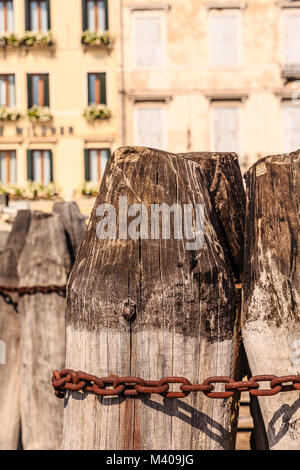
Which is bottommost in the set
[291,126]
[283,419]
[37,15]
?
[283,419]

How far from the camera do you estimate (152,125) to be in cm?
2341

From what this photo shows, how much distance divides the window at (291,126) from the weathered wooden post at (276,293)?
22406mm

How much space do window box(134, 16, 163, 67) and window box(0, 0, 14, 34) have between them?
15.4 ft

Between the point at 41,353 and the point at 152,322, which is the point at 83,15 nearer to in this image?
the point at 41,353

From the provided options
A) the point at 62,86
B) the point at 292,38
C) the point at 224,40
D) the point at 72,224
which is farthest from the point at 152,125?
the point at 72,224

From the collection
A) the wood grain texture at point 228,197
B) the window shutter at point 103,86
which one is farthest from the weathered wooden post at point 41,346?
the window shutter at point 103,86

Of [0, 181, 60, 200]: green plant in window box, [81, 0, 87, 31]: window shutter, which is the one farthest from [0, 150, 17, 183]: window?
[81, 0, 87, 31]: window shutter

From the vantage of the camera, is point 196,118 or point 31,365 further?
point 196,118

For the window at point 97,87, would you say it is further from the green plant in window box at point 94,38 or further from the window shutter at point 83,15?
the window shutter at point 83,15

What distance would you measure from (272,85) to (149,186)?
74.4 feet

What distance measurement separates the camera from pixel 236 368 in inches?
65.9

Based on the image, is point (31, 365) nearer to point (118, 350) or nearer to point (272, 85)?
point (118, 350)

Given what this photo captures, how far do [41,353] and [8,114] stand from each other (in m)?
20.9
